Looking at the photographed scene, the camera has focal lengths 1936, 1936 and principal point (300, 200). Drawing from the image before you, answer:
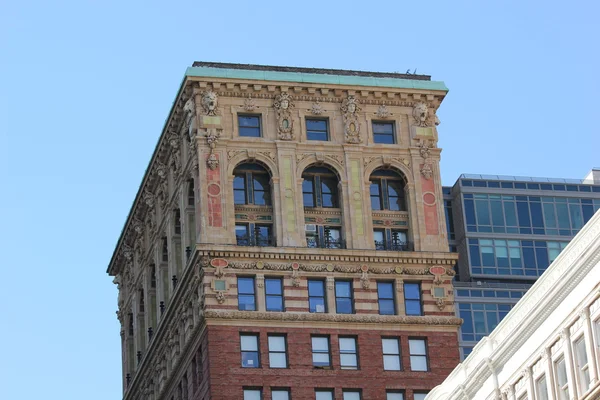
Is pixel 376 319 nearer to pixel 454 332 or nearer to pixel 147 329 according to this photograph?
pixel 454 332

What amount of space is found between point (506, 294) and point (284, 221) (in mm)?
29272

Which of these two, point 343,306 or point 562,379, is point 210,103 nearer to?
point 343,306

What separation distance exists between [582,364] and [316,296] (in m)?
46.1

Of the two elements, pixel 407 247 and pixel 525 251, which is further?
pixel 525 251

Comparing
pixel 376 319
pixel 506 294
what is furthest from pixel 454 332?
pixel 506 294

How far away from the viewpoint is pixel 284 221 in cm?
12188

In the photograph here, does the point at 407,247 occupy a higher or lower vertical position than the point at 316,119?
lower

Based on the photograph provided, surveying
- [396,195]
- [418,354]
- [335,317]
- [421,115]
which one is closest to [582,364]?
[335,317]

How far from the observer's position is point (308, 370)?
119m

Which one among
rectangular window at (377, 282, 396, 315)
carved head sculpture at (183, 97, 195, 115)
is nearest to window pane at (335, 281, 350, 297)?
rectangular window at (377, 282, 396, 315)

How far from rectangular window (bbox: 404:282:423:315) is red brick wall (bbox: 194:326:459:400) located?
5.77ft

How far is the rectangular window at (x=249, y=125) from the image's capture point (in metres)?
125

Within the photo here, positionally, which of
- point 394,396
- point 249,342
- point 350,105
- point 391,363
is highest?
point 350,105

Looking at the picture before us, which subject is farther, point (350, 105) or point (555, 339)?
point (350, 105)
